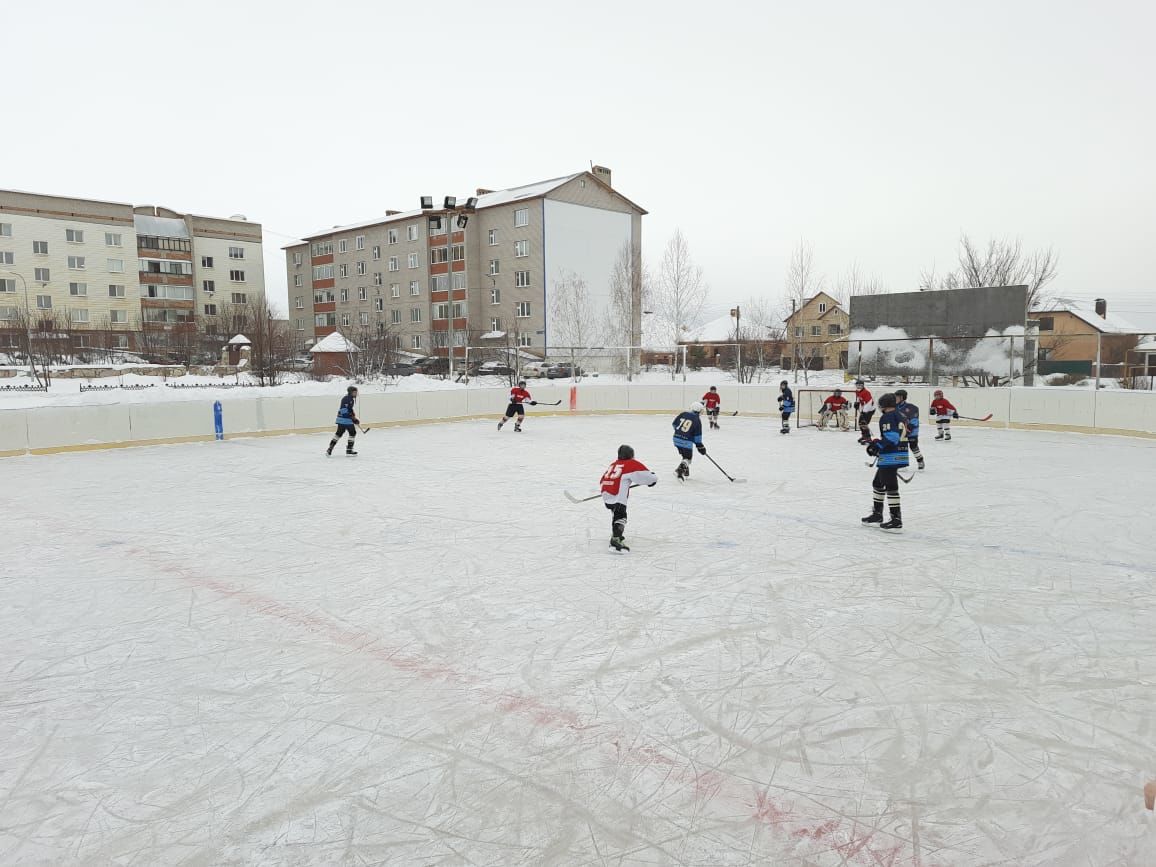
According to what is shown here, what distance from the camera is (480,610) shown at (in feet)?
16.6

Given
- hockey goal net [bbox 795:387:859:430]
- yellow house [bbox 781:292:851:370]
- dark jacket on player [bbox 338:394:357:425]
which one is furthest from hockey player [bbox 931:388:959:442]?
yellow house [bbox 781:292:851:370]

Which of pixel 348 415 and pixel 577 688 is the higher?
pixel 348 415

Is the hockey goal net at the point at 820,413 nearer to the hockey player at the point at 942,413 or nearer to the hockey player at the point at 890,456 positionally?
the hockey player at the point at 942,413

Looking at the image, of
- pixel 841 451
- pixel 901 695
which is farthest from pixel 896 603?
pixel 841 451

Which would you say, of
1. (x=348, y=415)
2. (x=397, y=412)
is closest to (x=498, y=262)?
(x=397, y=412)

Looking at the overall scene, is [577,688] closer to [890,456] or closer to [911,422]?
[890,456]

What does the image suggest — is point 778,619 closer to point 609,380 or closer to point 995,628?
point 995,628

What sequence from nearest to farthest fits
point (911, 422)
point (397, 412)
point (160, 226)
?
point (911, 422) < point (397, 412) < point (160, 226)

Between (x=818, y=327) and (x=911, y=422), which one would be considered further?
(x=818, y=327)

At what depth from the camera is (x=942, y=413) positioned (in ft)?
47.9

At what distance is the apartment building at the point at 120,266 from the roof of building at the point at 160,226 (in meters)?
0.07

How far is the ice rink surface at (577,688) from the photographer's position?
2658 mm

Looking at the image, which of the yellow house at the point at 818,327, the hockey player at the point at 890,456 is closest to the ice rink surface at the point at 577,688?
the hockey player at the point at 890,456

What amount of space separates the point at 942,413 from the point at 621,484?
10753 millimetres
